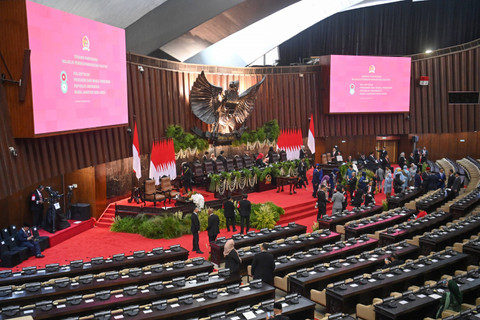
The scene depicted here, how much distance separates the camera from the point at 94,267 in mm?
7914

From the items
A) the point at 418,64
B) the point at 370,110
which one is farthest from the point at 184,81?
the point at 418,64

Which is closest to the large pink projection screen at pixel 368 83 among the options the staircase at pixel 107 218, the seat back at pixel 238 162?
the seat back at pixel 238 162

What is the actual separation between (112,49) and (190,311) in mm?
7932

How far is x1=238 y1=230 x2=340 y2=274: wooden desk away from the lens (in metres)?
8.45

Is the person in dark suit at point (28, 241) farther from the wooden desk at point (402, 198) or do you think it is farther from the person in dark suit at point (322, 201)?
the wooden desk at point (402, 198)

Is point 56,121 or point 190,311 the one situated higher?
point 56,121

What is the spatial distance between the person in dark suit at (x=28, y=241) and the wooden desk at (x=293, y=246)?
4981 millimetres

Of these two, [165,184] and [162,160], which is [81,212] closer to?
[165,184]

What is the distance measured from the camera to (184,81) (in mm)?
17078

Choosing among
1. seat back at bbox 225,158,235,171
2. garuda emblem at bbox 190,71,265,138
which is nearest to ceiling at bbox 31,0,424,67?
garuda emblem at bbox 190,71,265,138

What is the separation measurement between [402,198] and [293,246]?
6.21 m

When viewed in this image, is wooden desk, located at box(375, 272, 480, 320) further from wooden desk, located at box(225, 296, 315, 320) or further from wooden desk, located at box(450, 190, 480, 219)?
wooden desk, located at box(450, 190, 480, 219)

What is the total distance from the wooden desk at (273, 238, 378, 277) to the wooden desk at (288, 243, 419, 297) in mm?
446

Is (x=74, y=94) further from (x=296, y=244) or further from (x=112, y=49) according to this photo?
(x=296, y=244)
